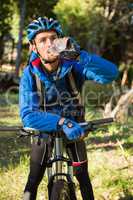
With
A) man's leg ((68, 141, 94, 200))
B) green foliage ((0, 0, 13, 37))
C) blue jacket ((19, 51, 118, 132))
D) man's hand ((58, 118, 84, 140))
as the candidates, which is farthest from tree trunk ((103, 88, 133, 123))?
green foliage ((0, 0, 13, 37))

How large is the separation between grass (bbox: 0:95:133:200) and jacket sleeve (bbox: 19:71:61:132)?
2.20 metres

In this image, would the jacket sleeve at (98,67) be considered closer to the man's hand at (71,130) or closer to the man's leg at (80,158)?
the man's hand at (71,130)

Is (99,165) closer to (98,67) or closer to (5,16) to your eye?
(98,67)

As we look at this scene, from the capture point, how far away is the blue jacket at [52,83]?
397 centimetres

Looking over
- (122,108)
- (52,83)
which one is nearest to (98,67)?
(52,83)

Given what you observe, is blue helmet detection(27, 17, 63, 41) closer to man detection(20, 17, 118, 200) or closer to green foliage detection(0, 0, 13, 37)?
man detection(20, 17, 118, 200)

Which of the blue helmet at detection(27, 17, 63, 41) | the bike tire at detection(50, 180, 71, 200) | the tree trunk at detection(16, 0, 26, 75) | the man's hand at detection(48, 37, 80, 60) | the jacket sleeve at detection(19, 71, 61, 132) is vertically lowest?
the bike tire at detection(50, 180, 71, 200)

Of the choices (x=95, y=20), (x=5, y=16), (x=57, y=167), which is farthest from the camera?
(x=5, y=16)

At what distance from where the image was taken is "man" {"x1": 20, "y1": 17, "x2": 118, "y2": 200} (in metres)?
3.97

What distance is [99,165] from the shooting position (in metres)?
6.91

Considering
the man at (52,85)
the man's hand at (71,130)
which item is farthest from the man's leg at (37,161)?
the man's hand at (71,130)

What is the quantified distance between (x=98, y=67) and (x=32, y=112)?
651mm

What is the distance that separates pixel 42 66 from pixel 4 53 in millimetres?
44312

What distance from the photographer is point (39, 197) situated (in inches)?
236
